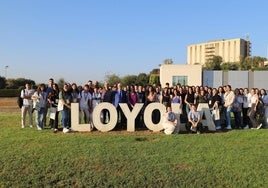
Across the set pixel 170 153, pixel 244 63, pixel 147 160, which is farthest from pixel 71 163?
pixel 244 63

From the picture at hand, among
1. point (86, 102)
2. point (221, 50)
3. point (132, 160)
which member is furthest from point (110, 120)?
point (221, 50)

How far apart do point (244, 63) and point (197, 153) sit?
86870 millimetres

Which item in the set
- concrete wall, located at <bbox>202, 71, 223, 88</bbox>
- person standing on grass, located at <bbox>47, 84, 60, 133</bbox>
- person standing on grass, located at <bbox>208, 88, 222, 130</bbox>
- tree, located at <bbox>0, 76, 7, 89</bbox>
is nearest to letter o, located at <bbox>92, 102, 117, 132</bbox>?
person standing on grass, located at <bbox>47, 84, 60, 133</bbox>

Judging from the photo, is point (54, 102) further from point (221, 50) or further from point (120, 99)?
point (221, 50)

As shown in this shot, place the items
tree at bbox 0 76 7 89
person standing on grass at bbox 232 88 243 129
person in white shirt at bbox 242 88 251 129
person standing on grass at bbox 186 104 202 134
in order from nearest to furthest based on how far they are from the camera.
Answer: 1. person standing on grass at bbox 186 104 202 134
2. person standing on grass at bbox 232 88 243 129
3. person in white shirt at bbox 242 88 251 129
4. tree at bbox 0 76 7 89

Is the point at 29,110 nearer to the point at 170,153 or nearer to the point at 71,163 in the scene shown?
the point at 71,163

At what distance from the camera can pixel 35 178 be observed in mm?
9109

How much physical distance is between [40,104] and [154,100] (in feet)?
13.3

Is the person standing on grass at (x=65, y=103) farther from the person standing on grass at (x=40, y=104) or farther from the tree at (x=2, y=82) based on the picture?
the tree at (x=2, y=82)

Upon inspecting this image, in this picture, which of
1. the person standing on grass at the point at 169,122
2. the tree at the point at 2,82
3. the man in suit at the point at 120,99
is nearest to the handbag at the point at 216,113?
the person standing on grass at the point at 169,122

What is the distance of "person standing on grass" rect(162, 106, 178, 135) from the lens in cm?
1290

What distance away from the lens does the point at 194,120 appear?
13289mm

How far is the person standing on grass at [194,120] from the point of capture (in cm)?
1325

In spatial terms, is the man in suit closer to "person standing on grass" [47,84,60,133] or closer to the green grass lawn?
the green grass lawn
